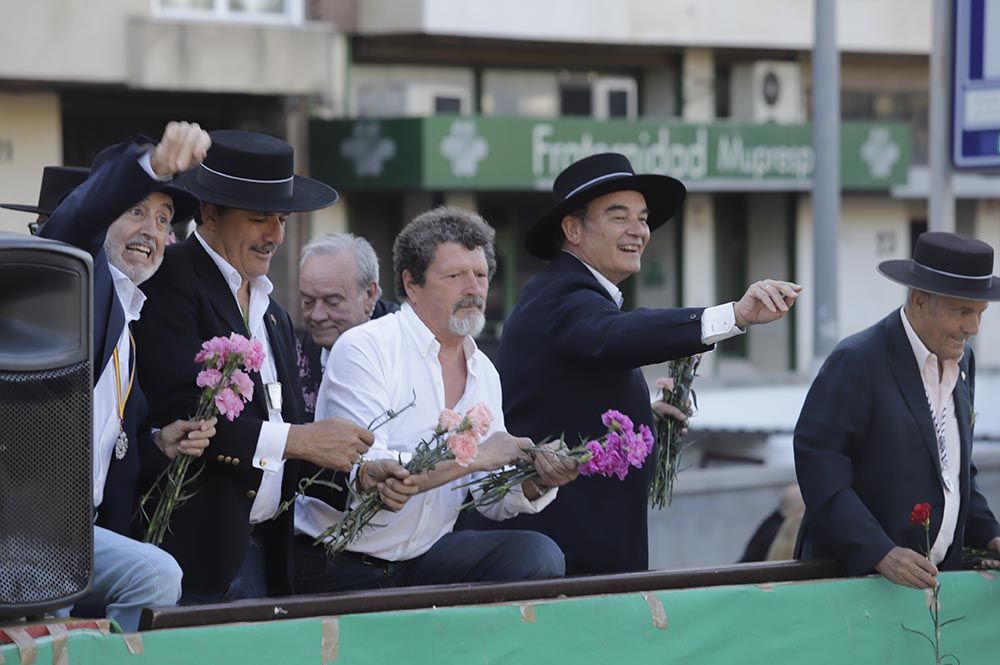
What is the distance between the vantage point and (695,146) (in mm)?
20875

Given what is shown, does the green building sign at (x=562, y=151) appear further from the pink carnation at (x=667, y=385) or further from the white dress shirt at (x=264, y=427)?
the white dress shirt at (x=264, y=427)

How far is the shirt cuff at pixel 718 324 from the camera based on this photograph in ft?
15.4

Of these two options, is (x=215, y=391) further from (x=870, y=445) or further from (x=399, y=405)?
(x=870, y=445)

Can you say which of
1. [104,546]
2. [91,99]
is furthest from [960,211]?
[104,546]

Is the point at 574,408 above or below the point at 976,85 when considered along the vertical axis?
below

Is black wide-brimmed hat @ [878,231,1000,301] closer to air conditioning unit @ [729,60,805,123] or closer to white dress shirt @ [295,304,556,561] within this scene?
white dress shirt @ [295,304,556,561]

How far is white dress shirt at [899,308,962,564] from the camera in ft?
18.0

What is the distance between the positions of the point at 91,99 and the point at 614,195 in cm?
1325

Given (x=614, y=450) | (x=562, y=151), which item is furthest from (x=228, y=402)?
(x=562, y=151)

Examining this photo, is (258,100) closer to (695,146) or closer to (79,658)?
(695,146)

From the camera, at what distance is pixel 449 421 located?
4.50 metres

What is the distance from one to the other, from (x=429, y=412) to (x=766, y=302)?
1018 millimetres

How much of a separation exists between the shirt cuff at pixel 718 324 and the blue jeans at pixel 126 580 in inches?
60.7

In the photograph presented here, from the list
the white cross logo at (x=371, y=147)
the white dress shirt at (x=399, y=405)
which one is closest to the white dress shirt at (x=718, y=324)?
the white dress shirt at (x=399, y=405)
